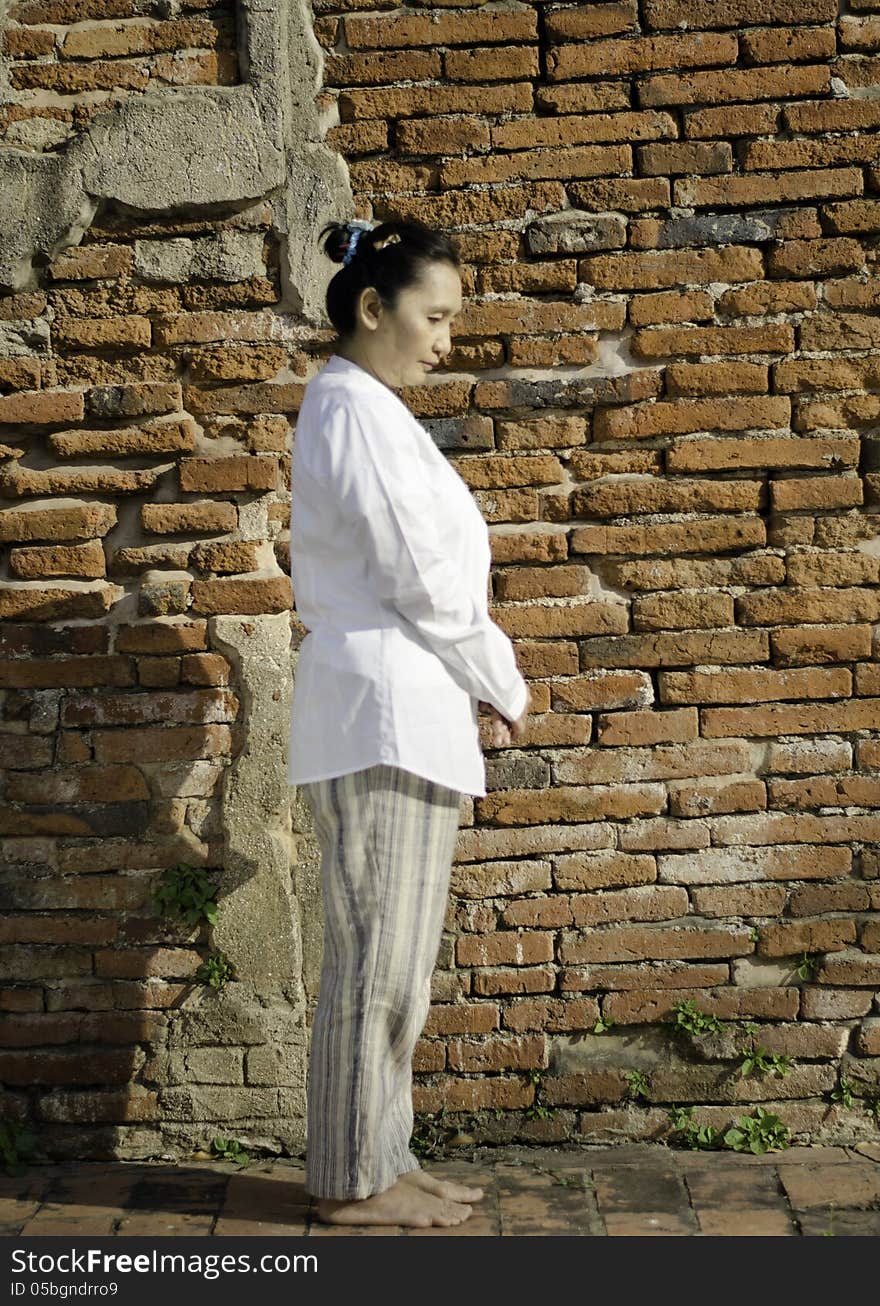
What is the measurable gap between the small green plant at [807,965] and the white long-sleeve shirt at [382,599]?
110 cm

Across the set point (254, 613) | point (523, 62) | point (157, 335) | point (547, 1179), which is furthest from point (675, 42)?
point (547, 1179)

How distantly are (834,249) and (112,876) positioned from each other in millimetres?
2384

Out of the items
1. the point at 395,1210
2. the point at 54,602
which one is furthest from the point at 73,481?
the point at 395,1210

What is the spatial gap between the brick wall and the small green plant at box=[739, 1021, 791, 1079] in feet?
0.08

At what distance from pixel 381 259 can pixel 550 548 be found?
2.93 ft

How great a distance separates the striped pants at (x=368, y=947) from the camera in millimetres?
2807

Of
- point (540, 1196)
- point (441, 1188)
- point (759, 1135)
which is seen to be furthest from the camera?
point (759, 1135)

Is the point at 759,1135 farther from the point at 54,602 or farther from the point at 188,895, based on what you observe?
the point at 54,602

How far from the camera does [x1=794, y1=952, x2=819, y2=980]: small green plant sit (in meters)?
3.41

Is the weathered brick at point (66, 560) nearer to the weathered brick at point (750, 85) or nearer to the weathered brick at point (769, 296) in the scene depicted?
the weathered brick at point (769, 296)

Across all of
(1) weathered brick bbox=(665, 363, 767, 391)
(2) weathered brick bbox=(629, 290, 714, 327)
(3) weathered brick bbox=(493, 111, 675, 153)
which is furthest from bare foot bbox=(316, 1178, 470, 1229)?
(3) weathered brick bbox=(493, 111, 675, 153)

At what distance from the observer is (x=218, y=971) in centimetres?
342

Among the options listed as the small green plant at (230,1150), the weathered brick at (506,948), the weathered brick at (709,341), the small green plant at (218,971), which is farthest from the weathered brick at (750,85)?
the small green plant at (230,1150)

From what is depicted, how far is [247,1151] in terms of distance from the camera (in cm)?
342
